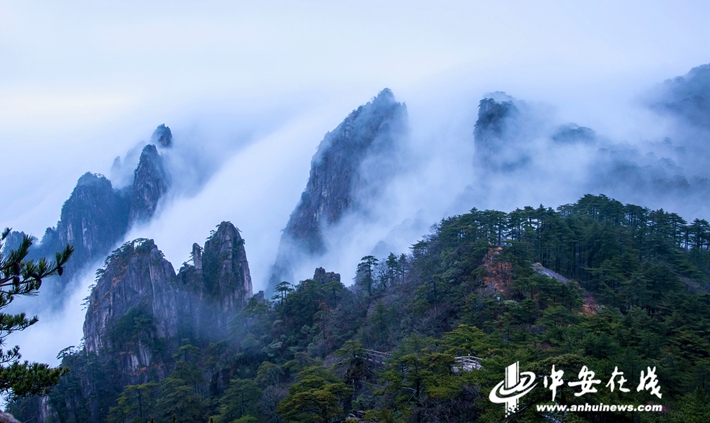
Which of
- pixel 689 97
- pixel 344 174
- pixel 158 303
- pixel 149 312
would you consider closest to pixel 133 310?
pixel 149 312

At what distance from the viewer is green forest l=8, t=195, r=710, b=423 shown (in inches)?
653

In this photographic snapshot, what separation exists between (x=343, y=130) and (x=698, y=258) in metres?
99.9

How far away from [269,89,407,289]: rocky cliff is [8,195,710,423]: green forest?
6288 cm

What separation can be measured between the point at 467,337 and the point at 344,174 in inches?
3988

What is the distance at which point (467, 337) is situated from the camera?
22.7 meters

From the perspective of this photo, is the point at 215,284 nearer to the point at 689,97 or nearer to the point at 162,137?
the point at 162,137

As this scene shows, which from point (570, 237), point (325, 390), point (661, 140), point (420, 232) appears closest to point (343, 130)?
point (420, 232)

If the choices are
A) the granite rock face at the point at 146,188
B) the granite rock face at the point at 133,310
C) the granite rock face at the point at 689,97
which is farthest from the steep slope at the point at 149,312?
the granite rock face at the point at 689,97

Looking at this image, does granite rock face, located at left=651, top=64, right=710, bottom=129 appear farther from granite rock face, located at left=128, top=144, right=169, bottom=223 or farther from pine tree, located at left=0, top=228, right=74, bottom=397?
granite rock face, located at left=128, top=144, right=169, bottom=223

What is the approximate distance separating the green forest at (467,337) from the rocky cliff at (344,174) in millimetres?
62876

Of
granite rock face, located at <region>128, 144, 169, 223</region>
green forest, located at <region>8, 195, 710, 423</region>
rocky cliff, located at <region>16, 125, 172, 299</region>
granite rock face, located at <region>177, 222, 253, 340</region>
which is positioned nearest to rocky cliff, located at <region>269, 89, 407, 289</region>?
granite rock face, located at <region>128, 144, 169, 223</region>

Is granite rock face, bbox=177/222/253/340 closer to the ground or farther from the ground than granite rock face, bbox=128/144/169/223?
closer to the ground

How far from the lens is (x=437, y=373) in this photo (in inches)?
736

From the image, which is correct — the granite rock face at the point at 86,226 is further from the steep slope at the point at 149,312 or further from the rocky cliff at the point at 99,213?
the steep slope at the point at 149,312
